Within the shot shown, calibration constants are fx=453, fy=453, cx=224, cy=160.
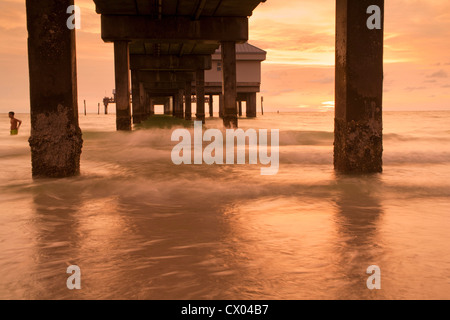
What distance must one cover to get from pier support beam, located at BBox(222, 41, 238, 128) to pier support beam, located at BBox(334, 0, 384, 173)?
10.9m

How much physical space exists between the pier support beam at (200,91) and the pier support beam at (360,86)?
22.3 metres

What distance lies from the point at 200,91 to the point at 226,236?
26.4m

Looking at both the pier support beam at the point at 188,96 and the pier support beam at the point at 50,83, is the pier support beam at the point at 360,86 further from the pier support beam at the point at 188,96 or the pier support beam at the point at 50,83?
the pier support beam at the point at 188,96

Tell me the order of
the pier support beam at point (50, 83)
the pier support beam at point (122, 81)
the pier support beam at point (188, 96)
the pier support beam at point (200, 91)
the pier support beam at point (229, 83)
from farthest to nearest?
the pier support beam at point (188, 96), the pier support beam at point (200, 91), the pier support beam at point (229, 83), the pier support beam at point (122, 81), the pier support beam at point (50, 83)

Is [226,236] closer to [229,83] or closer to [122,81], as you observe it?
[229,83]

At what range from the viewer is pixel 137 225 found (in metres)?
3.85

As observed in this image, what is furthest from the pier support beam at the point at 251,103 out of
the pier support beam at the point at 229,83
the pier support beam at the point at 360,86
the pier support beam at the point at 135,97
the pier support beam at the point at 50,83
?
the pier support beam at the point at 50,83

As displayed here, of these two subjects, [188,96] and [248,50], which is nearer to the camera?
[188,96]

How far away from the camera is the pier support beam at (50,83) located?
614cm

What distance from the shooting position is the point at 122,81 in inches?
696

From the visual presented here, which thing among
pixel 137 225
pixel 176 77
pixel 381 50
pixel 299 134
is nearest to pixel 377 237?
pixel 137 225

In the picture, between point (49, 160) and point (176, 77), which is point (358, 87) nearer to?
point (49, 160)

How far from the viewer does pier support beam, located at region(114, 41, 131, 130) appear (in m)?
17.0

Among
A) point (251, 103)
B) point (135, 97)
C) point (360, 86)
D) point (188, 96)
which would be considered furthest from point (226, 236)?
point (251, 103)
